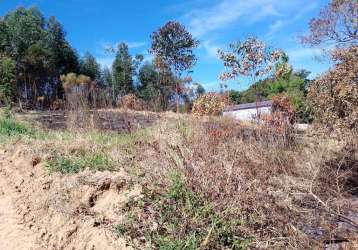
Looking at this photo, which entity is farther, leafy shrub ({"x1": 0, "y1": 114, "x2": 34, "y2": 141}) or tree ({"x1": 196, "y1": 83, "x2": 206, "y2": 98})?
tree ({"x1": 196, "y1": 83, "x2": 206, "y2": 98})

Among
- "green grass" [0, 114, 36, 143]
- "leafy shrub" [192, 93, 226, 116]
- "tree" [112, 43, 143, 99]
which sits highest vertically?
"tree" [112, 43, 143, 99]

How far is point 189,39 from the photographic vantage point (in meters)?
20.0

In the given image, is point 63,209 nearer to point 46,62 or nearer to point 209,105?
point 209,105

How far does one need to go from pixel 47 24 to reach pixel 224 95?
70.8ft

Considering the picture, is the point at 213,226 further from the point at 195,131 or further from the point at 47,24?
the point at 47,24

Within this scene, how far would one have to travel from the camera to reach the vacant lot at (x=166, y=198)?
128 inches

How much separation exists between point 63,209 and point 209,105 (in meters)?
5.42

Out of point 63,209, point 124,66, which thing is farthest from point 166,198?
point 124,66

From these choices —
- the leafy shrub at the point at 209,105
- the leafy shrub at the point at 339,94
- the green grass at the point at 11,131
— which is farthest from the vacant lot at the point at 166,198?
the leafy shrub at the point at 209,105

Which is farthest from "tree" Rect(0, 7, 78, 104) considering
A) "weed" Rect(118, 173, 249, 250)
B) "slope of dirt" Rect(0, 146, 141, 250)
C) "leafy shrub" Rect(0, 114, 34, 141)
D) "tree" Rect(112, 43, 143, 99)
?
"weed" Rect(118, 173, 249, 250)

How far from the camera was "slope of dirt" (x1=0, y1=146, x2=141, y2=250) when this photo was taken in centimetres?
341

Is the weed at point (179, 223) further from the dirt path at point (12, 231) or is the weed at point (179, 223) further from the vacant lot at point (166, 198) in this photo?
the dirt path at point (12, 231)

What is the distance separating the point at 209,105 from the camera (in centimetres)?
876

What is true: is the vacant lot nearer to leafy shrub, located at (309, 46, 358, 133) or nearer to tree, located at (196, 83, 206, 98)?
leafy shrub, located at (309, 46, 358, 133)
